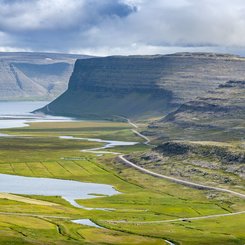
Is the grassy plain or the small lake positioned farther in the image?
the small lake

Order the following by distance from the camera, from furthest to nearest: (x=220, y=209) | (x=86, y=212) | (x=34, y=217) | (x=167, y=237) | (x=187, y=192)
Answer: (x=187, y=192) < (x=220, y=209) < (x=86, y=212) < (x=34, y=217) < (x=167, y=237)

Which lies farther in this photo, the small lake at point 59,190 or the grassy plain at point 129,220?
the small lake at point 59,190

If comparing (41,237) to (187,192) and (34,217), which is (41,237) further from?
(187,192)

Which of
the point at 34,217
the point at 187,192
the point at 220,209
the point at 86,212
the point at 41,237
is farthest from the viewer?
the point at 187,192

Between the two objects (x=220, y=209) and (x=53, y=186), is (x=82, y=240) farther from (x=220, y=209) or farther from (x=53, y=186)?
(x=53, y=186)

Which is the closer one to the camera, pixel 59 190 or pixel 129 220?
pixel 129 220

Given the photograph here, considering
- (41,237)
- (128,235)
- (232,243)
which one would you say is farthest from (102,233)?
(232,243)

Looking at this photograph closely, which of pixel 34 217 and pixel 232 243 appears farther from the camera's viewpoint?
pixel 34 217

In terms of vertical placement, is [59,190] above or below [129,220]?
below

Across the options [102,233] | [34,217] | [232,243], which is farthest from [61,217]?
[232,243]
